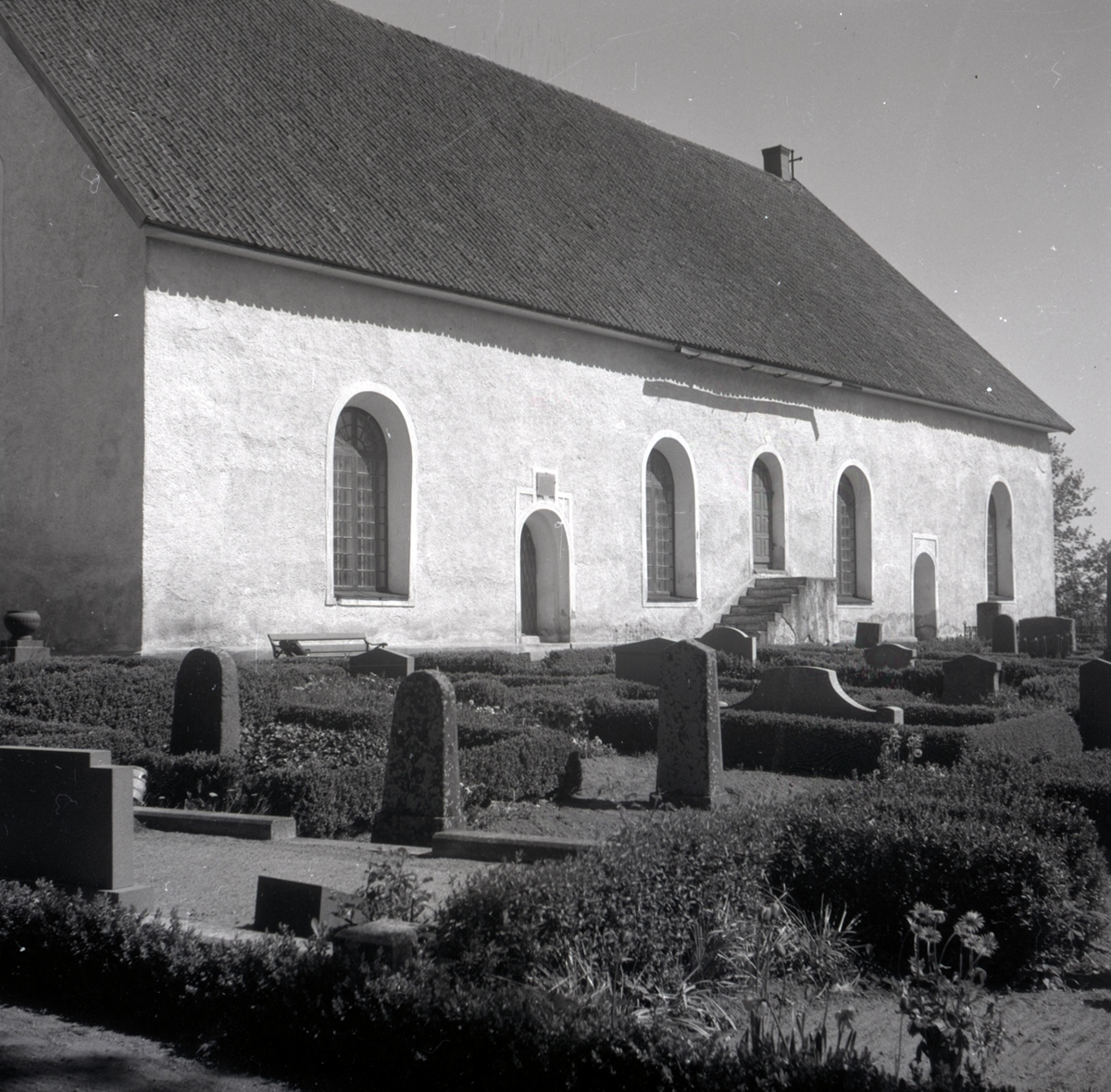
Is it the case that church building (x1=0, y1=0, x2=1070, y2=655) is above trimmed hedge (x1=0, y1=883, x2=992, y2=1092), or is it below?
above

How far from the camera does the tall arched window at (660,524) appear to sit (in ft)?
80.3

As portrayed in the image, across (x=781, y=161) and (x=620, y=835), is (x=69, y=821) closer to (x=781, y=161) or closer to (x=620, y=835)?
(x=620, y=835)

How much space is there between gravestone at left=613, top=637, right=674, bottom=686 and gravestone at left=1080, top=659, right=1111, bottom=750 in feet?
16.8

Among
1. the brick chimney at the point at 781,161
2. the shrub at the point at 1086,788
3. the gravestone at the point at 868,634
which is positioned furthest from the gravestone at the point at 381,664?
the brick chimney at the point at 781,161

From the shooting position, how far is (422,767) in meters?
8.52

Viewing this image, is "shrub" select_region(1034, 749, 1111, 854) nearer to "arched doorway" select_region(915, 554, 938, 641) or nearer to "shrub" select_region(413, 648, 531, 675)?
"shrub" select_region(413, 648, 531, 675)

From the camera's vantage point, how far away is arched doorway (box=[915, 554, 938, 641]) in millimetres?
30734

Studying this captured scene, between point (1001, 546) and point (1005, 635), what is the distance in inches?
404

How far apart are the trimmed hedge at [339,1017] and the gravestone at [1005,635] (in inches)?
847

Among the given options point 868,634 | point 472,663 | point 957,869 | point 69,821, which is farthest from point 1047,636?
point 69,821

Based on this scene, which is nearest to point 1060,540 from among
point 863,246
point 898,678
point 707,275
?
point 863,246

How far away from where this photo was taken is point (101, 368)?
17.1 m

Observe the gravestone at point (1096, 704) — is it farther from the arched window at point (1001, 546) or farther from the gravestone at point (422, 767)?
the arched window at point (1001, 546)

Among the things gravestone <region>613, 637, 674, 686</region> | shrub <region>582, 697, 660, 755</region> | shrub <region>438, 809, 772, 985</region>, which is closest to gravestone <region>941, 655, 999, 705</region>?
gravestone <region>613, 637, 674, 686</region>
